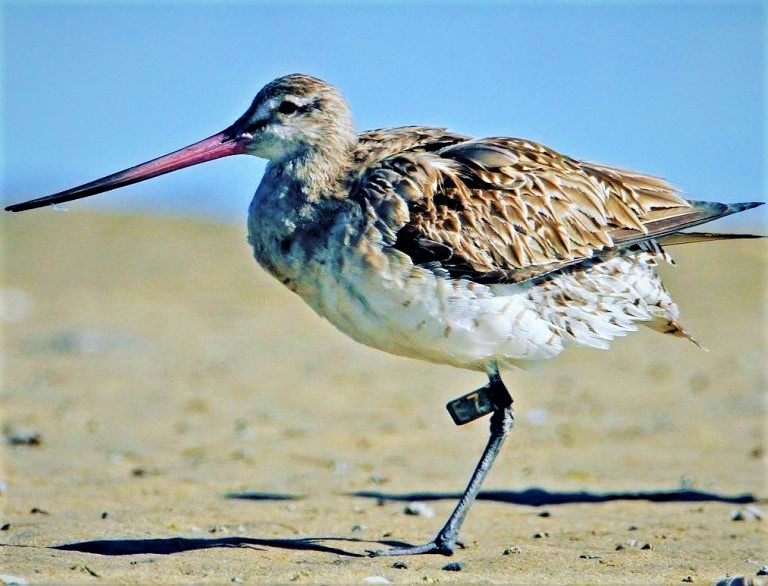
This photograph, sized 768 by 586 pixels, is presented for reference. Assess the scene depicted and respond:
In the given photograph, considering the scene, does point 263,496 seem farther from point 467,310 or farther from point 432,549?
point 467,310

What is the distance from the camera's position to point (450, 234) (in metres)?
6.10

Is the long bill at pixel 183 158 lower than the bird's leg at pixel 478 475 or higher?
higher

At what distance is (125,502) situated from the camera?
23.9 ft

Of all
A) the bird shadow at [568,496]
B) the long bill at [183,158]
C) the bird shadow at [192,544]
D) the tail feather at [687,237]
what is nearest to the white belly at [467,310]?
the tail feather at [687,237]

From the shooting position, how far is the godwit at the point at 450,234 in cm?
595

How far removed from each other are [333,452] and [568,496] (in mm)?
2086

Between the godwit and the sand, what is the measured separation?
845 mm

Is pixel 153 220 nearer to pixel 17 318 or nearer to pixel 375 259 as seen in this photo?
pixel 17 318

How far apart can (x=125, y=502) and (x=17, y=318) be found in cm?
845

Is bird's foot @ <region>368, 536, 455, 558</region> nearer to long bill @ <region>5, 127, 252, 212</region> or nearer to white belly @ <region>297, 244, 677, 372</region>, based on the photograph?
white belly @ <region>297, 244, 677, 372</region>

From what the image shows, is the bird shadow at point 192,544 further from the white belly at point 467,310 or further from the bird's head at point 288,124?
the bird's head at point 288,124

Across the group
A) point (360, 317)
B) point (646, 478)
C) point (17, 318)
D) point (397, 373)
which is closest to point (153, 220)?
point (17, 318)

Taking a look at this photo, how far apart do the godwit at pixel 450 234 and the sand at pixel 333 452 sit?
0.84m

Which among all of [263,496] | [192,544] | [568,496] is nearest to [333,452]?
[263,496]
